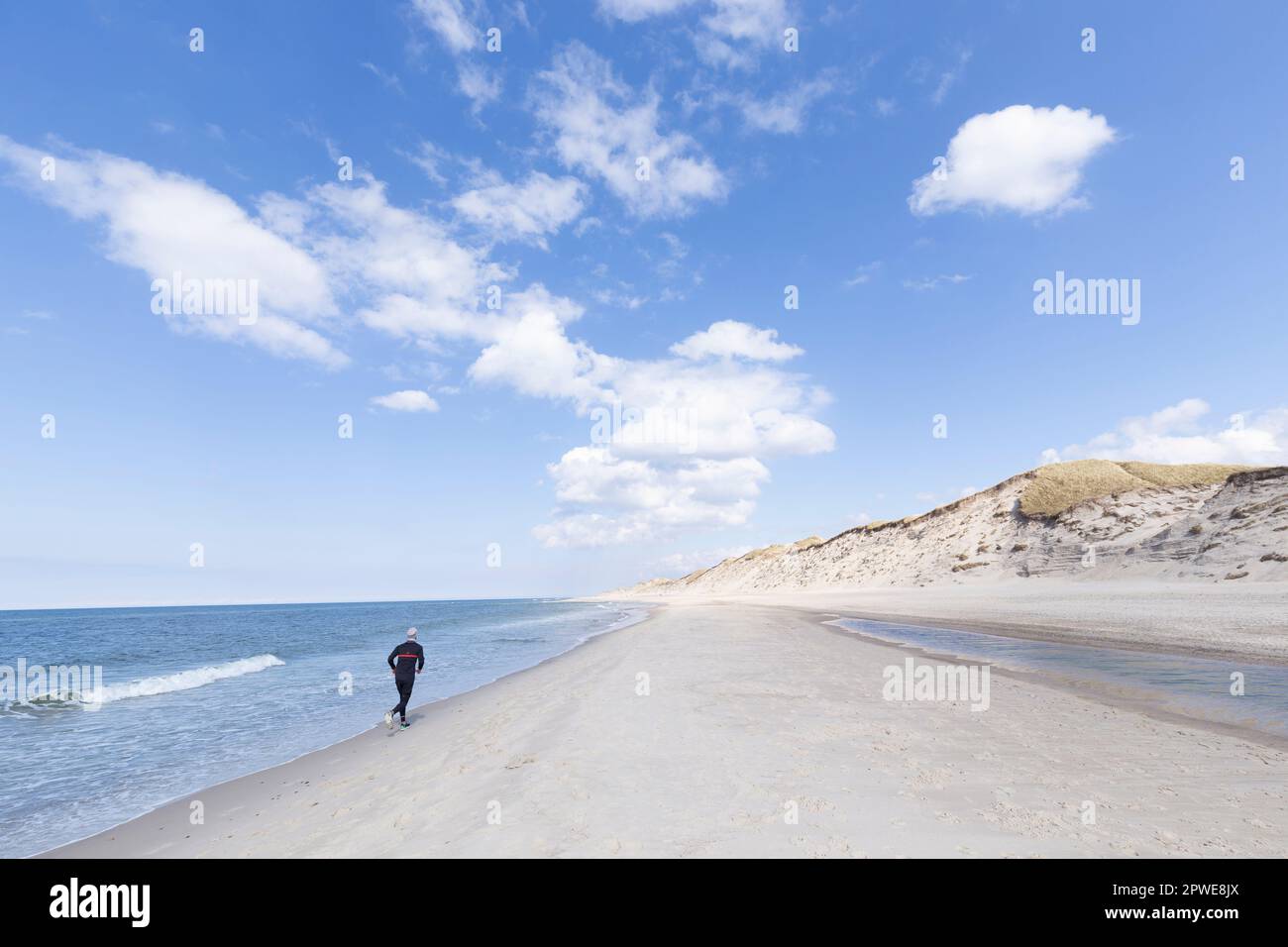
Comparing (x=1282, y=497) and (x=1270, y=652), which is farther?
(x=1282, y=497)

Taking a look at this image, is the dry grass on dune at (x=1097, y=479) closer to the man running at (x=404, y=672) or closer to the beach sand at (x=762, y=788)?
the beach sand at (x=762, y=788)

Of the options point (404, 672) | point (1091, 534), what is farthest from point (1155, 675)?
point (1091, 534)

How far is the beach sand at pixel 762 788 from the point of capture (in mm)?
5969

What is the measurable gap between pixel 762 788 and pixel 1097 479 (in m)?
78.0

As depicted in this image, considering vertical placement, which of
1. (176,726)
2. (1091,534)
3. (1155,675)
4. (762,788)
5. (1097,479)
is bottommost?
(176,726)

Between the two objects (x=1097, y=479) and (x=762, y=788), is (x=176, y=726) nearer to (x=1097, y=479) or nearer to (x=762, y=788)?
(x=762, y=788)

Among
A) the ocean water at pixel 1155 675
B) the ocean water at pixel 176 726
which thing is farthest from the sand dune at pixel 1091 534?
the ocean water at pixel 176 726

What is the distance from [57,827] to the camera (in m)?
8.93

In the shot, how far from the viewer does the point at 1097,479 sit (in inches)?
2584

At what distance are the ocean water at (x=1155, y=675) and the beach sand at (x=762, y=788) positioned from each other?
1644 millimetres

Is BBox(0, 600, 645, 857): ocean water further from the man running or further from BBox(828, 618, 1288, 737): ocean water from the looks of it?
BBox(828, 618, 1288, 737): ocean water

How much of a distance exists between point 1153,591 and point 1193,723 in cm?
3121
